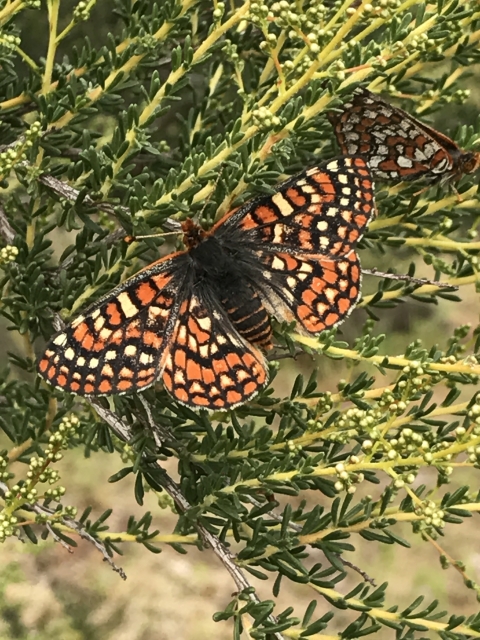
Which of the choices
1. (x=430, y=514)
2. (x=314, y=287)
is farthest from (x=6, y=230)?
(x=430, y=514)

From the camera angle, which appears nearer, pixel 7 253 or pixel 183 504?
pixel 7 253

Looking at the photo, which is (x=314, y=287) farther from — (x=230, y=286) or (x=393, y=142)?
(x=393, y=142)

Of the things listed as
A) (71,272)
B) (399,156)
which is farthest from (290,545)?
(399,156)

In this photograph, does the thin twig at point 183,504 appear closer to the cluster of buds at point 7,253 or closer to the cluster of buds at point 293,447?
the cluster of buds at point 293,447

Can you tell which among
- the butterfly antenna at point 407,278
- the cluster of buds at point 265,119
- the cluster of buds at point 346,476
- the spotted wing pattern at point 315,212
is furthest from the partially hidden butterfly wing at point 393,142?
the cluster of buds at point 346,476

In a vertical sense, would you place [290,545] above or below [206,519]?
below

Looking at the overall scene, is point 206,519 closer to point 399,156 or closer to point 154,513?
point 399,156

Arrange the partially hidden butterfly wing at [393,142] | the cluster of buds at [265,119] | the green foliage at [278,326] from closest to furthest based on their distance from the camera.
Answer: the cluster of buds at [265,119], the green foliage at [278,326], the partially hidden butterfly wing at [393,142]
